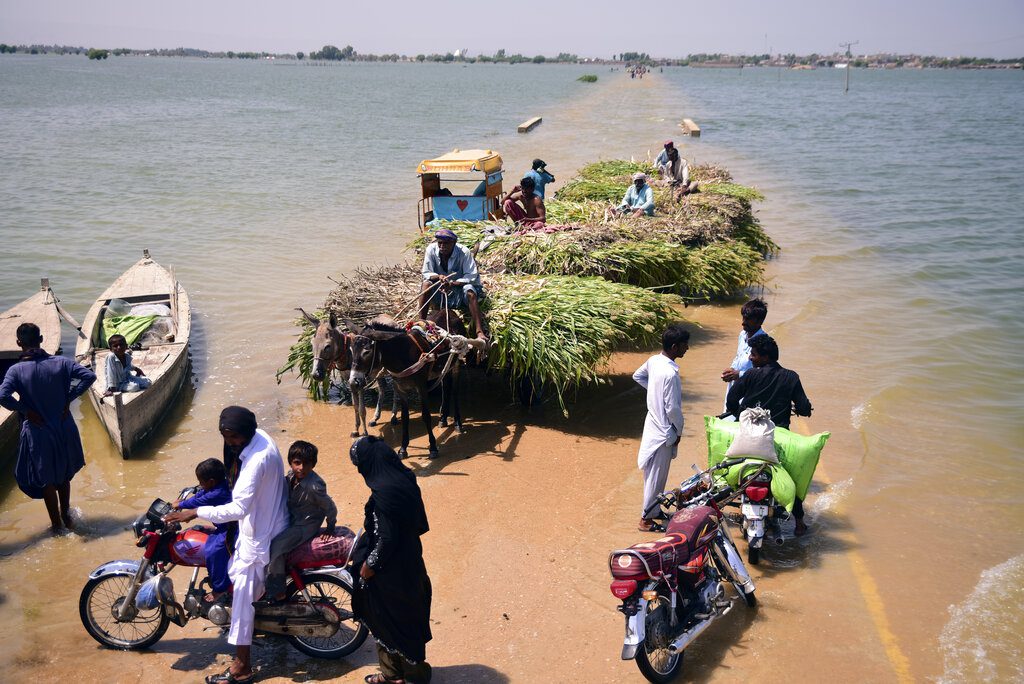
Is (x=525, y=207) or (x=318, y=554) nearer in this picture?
(x=318, y=554)

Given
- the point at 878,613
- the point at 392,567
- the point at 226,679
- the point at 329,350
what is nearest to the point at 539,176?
the point at 329,350

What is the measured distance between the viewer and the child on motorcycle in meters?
4.73

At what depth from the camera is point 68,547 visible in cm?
687

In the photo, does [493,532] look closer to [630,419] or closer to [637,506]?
[637,506]

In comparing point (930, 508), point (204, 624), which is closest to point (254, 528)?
point (204, 624)

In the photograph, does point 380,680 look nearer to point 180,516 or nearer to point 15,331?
point 180,516

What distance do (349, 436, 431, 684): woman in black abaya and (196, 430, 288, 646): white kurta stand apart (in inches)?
19.6

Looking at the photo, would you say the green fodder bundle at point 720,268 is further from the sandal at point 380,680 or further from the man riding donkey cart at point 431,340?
the sandal at point 380,680

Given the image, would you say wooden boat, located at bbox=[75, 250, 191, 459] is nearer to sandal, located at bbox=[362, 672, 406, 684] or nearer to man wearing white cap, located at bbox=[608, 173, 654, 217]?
sandal, located at bbox=[362, 672, 406, 684]

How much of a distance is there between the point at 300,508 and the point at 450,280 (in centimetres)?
404

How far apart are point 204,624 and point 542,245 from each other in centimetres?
620

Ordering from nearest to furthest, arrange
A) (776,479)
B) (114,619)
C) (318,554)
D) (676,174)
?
(318,554) < (114,619) < (776,479) < (676,174)

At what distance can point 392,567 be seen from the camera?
445cm

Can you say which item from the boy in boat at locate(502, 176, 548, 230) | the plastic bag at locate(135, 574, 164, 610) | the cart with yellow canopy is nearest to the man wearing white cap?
the boy in boat at locate(502, 176, 548, 230)
